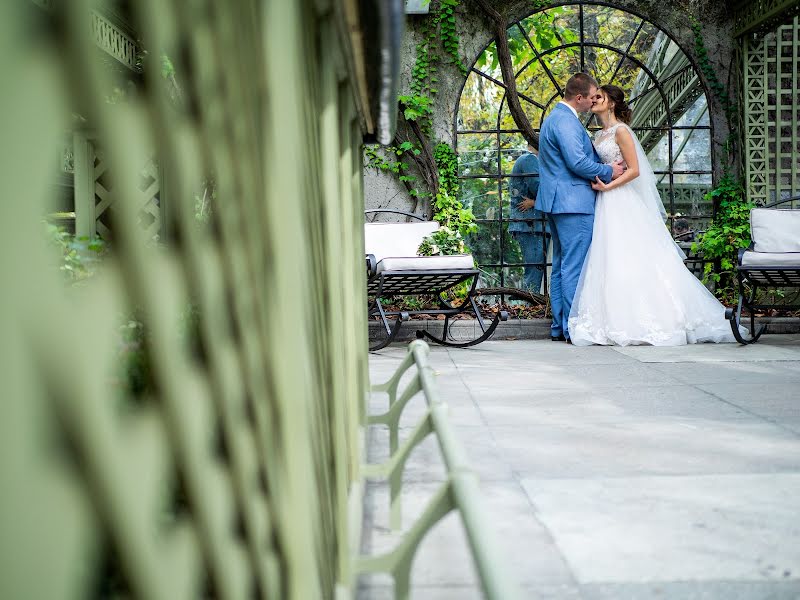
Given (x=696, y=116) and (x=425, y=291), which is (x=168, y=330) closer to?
(x=425, y=291)

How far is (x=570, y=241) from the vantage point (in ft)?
23.0

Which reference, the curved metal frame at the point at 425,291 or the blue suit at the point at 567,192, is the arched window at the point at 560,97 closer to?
the blue suit at the point at 567,192

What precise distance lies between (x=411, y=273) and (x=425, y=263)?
15cm

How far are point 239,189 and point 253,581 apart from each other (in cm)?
28

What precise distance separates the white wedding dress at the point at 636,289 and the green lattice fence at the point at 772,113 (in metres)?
1.85

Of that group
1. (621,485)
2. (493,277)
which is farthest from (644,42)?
(621,485)

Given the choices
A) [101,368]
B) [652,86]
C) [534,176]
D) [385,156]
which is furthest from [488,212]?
[101,368]

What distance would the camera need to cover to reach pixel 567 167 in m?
7.03

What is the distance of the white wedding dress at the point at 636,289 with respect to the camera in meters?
6.55

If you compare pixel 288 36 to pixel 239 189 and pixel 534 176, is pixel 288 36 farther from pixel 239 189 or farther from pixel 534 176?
pixel 534 176

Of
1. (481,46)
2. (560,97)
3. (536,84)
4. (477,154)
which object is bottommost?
(477,154)

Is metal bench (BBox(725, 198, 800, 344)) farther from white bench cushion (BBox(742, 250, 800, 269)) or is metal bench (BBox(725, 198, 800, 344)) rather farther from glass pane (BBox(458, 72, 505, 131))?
glass pane (BBox(458, 72, 505, 131))

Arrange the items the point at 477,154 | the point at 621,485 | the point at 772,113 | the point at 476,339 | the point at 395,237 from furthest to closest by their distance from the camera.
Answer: the point at 477,154 < the point at 772,113 < the point at 395,237 < the point at 476,339 < the point at 621,485

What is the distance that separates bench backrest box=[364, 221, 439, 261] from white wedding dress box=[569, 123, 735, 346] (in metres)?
1.40
